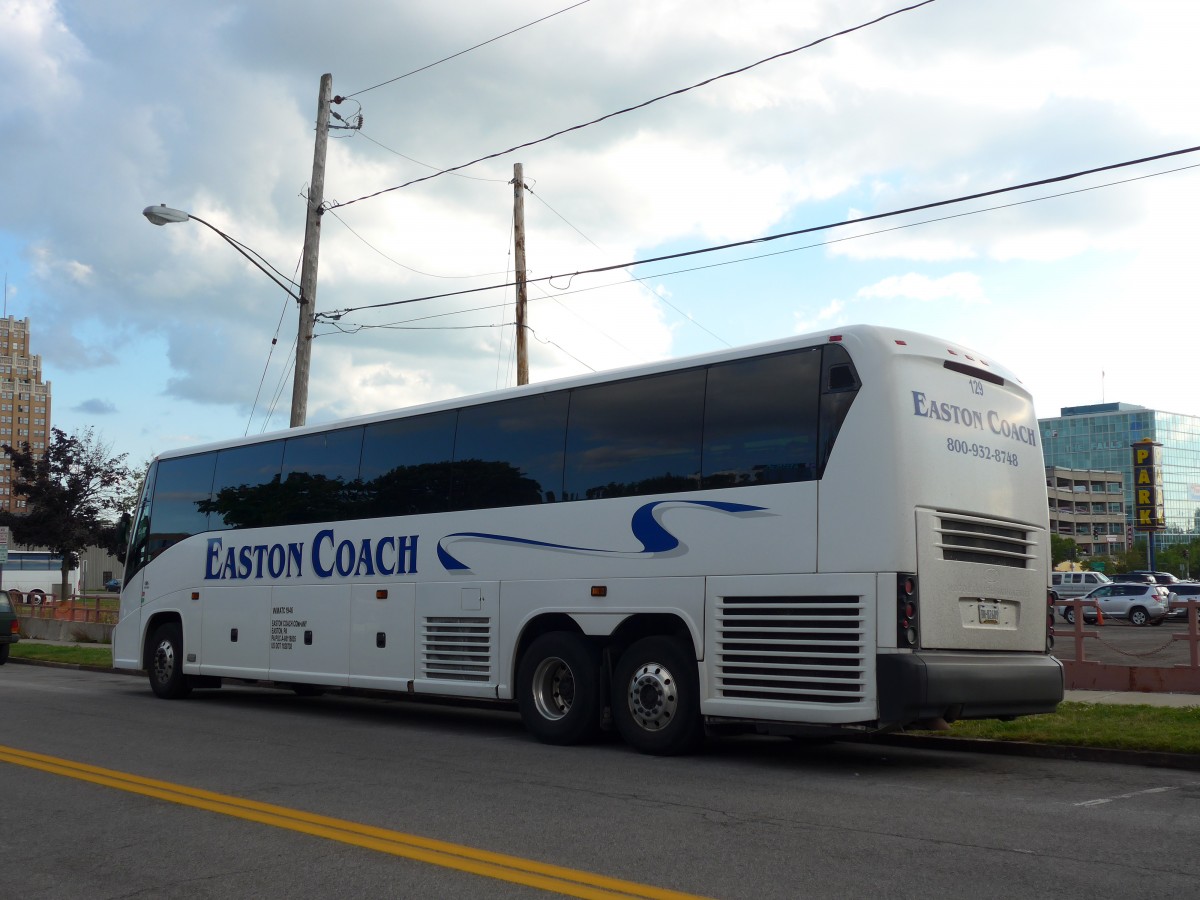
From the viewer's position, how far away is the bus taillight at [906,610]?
900cm

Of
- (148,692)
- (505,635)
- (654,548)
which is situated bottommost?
(148,692)

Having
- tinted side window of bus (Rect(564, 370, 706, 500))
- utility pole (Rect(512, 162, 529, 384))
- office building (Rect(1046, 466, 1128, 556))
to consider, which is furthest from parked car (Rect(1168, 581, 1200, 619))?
office building (Rect(1046, 466, 1128, 556))

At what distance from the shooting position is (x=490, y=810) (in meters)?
7.69

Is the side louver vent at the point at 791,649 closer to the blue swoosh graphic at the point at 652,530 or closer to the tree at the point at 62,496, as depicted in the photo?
the blue swoosh graphic at the point at 652,530

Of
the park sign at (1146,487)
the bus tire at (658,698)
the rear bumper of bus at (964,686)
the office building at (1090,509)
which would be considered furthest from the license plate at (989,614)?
the office building at (1090,509)

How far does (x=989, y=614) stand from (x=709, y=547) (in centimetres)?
238

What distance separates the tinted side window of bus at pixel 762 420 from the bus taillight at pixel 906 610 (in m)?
1.14

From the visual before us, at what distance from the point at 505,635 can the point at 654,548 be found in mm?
2327

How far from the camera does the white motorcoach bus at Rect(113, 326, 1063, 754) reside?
30.6 ft

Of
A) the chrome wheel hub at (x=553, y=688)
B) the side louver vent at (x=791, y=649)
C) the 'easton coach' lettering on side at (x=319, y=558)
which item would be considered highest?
the 'easton coach' lettering on side at (x=319, y=558)

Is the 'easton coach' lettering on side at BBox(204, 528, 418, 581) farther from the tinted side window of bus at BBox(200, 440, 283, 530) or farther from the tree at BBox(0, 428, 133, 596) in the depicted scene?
the tree at BBox(0, 428, 133, 596)

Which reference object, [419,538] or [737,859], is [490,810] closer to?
[737,859]

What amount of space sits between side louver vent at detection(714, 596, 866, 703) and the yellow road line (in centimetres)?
375

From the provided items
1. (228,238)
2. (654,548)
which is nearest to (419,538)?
(654,548)
